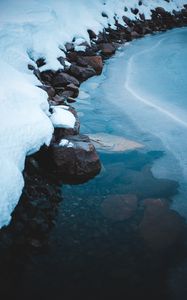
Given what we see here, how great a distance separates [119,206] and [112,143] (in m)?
1.23

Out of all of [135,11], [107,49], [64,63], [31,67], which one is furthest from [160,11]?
[31,67]

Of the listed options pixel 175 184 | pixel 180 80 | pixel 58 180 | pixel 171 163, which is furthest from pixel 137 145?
pixel 180 80

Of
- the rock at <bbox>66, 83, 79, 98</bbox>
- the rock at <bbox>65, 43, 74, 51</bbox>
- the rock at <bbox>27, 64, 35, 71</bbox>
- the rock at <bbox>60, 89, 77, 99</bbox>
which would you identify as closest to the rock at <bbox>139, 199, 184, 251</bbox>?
the rock at <bbox>60, 89, 77, 99</bbox>

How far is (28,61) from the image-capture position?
5242mm

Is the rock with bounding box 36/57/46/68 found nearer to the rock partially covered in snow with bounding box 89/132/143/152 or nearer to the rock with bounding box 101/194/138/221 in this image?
the rock partially covered in snow with bounding box 89/132/143/152

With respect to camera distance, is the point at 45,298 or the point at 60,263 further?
the point at 60,263

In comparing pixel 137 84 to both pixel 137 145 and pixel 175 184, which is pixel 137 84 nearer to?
pixel 137 145

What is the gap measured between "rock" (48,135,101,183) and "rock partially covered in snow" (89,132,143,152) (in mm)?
594

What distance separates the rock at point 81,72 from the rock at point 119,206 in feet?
12.1

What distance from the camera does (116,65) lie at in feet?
24.4

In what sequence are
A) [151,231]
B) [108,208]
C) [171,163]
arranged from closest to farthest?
[151,231] < [108,208] < [171,163]

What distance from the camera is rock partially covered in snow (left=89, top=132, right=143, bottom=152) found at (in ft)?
12.6

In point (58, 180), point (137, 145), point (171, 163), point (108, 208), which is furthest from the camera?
point (137, 145)

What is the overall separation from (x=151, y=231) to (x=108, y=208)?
432 mm
